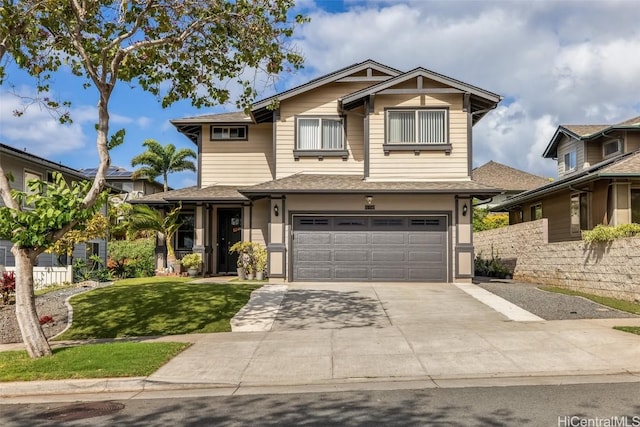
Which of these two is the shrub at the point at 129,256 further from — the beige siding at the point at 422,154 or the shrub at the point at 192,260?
the beige siding at the point at 422,154

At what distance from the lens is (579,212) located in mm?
21562

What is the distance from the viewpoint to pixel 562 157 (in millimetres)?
28484

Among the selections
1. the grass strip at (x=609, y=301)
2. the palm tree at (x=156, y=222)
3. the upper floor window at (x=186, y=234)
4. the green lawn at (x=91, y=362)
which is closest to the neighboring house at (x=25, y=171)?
the palm tree at (x=156, y=222)

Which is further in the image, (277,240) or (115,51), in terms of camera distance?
(277,240)

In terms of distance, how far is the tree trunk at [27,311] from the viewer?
9.44 metres

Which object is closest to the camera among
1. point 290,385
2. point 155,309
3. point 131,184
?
point 290,385

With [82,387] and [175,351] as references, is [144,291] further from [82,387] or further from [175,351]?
[82,387]

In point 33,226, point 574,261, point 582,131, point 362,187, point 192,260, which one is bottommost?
point 192,260

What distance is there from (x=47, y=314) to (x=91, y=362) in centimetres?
606

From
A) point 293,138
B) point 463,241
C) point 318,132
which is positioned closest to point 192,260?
point 293,138

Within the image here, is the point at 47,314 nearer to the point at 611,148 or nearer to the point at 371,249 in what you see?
the point at 371,249

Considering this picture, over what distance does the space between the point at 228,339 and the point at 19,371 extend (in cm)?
377

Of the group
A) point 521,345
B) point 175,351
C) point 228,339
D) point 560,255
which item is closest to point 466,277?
point 560,255

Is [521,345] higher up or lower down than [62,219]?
lower down
